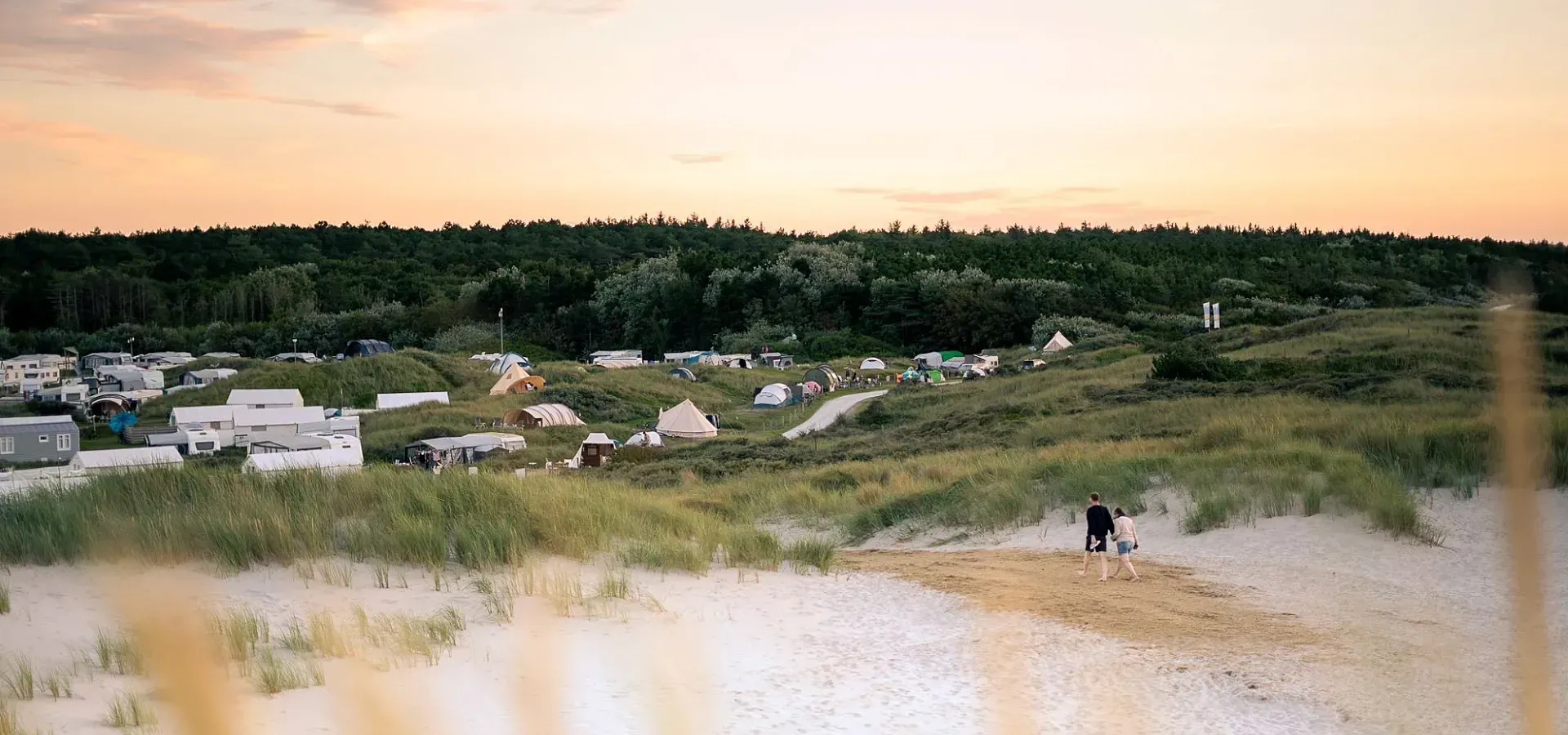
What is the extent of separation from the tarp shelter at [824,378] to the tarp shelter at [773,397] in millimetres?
3231

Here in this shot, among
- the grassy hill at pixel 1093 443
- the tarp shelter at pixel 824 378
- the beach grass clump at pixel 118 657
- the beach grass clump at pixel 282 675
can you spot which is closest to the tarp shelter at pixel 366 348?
the grassy hill at pixel 1093 443

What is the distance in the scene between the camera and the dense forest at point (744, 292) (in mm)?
81250

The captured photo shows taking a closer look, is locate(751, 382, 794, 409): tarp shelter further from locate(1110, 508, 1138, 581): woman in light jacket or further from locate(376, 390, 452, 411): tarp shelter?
locate(1110, 508, 1138, 581): woman in light jacket

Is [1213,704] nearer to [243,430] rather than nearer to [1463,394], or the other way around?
[1463,394]

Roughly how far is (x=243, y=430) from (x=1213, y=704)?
41470 millimetres

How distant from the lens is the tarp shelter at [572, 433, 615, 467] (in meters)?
32.5

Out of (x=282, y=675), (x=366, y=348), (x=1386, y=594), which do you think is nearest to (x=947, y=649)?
(x=282, y=675)

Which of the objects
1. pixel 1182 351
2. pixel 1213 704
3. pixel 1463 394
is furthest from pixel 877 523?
pixel 1182 351

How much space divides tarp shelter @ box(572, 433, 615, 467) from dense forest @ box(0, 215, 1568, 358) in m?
40.0

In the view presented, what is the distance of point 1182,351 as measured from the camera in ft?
119

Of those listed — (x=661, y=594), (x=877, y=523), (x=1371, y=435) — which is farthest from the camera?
(x=1371, y=435)

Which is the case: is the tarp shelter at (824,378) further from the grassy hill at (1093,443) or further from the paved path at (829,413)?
the grassy hill at (1093,443)

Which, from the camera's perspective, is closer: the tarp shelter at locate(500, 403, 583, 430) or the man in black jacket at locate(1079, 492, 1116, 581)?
the man in black jacket at locate(1079, 492, 1116, 581)

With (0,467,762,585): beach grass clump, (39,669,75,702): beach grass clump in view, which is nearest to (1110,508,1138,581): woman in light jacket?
(0,467,762,585): beach grass clump
